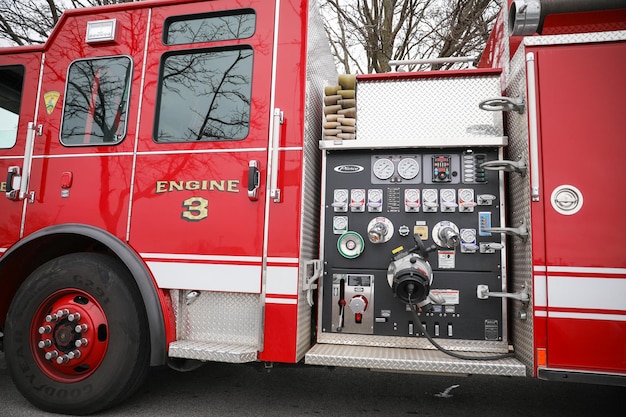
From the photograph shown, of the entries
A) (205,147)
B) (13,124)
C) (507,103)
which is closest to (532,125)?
(507,103)

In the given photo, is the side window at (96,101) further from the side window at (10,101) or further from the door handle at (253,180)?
the door handle at (253,180)

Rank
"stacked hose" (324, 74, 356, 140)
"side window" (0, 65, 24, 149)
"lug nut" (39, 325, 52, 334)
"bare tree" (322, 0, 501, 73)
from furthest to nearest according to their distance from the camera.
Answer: "bare tree" (322, 0, 501, 73)
"side window" (0, 65, 24, 149)
"stacked hose" (324, 74, 356, 140)
"lug nut" (39, 325, 52, 334)

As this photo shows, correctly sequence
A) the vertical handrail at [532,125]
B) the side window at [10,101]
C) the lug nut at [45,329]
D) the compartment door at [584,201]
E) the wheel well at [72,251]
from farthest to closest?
the side window at [10,101] < the lug nut at [45,329] < the wheel well at [72,251] < the vertical handrail at [532,125] < the compartment door at [584,201]

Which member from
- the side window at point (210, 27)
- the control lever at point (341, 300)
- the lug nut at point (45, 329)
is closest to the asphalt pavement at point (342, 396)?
the control lever at point (341, 300)

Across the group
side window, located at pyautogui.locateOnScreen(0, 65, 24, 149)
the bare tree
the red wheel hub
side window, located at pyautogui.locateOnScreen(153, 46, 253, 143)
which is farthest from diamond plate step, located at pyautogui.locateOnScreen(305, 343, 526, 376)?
the bare tree

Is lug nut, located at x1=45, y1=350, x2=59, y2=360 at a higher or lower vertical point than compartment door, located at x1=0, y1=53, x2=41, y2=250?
lower

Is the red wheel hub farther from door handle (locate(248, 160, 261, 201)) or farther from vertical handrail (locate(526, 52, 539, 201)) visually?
vertical handrail (locate(526, 52, 539, 201))

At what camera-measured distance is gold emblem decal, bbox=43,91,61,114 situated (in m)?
3.44

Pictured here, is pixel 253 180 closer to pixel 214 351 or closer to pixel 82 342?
pixel 214 351

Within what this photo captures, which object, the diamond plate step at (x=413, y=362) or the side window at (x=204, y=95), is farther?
the side window at (x=204, y=95)

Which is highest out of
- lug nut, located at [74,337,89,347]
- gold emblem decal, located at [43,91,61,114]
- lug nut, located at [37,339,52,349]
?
gold emblem decal, located at [43,91,61,114]

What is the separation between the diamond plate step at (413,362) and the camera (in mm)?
2686

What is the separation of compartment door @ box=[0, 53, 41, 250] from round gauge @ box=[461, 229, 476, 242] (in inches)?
127

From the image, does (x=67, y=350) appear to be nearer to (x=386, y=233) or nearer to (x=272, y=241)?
(x=272, y=241)
